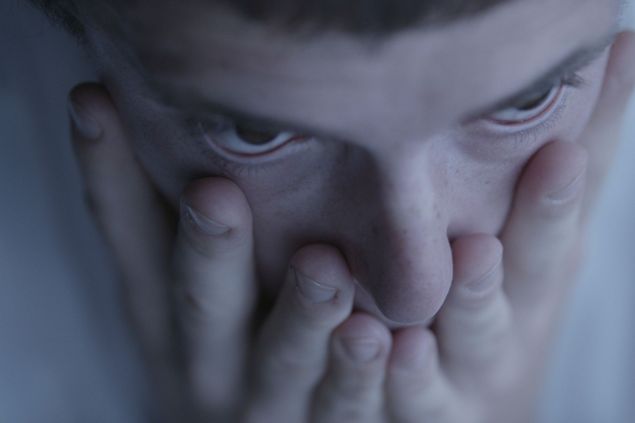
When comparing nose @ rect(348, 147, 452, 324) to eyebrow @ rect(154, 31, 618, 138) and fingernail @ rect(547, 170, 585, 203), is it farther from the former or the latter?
fingernail @ rect(547, 170, 585, 203)

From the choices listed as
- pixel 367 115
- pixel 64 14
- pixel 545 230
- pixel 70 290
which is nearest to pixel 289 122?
pixel 367 115

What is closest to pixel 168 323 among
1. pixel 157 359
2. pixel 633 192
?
pixel 157 359

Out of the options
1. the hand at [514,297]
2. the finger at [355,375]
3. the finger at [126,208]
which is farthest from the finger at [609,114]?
the finger at [126,208]

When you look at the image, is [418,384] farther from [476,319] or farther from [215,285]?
[215,285]

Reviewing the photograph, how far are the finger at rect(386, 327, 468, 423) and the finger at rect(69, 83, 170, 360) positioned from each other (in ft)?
0.95

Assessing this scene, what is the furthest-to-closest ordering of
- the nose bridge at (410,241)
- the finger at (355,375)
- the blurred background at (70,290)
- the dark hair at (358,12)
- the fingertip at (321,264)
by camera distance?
1. the blurred background at (70,290)
2. the finger at (355,375)
3. the fingertip at (321,264)
4. the nose bridge at (410,241)
5. the dark hair at (358,12)

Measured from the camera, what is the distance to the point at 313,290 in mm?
732

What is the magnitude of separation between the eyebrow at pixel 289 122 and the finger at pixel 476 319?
0.61ft

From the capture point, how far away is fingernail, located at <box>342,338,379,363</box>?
0.80m

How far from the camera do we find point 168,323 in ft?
3.29

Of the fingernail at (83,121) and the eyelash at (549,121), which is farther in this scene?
the fingernail at (83,121)

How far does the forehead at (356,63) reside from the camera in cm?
51

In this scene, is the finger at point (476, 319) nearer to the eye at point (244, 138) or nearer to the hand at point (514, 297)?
the hand at point (514, 297)

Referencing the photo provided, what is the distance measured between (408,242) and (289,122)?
0.14 metres
